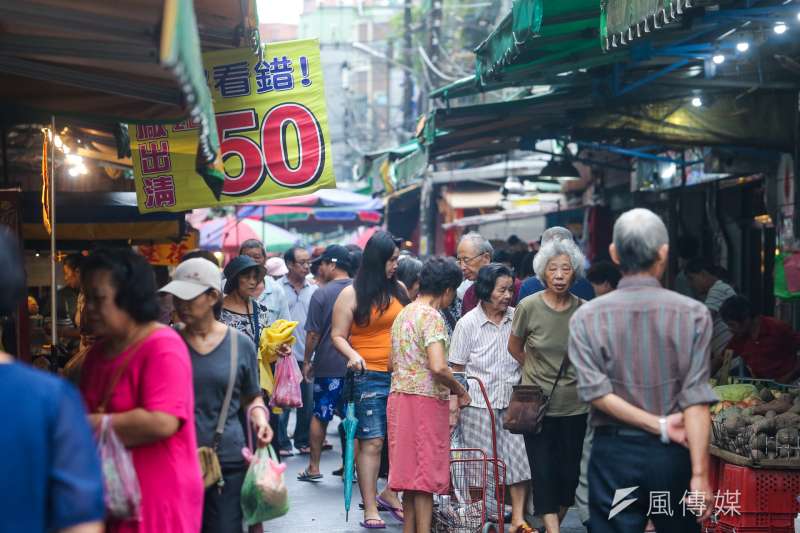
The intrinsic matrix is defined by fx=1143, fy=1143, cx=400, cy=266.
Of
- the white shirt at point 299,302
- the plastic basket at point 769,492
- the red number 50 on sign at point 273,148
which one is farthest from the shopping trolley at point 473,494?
the white shirt at point 299,302

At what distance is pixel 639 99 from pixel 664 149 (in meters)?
3.83

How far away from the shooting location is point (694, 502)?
470cm

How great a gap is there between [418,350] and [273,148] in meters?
1.98

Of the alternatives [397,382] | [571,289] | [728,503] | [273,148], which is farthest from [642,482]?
[273,148]

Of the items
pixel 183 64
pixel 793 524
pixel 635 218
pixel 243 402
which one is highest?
pixel 183 64

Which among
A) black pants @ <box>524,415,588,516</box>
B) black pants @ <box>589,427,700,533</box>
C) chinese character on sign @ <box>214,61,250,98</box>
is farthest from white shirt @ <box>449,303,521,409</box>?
black pants @ <box>589,427,700,533</box>

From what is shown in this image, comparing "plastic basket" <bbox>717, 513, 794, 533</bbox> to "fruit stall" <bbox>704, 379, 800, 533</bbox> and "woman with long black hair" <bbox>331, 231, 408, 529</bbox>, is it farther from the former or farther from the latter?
"woman with long black hair" <bbox>331, 231, 408, 529</bbox>

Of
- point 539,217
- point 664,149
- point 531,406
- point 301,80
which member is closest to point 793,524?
point 531,406

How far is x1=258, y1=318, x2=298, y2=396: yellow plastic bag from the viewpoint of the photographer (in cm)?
809

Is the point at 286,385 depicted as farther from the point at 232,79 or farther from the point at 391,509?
the point at 232,79

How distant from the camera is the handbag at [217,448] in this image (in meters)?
4.95

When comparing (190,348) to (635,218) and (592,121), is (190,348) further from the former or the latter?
(592,121)

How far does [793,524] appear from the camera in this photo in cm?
700

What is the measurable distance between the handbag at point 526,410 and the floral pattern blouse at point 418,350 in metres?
0.45
